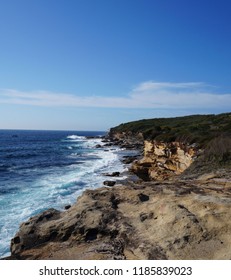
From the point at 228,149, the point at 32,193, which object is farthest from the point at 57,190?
the point at 228,149

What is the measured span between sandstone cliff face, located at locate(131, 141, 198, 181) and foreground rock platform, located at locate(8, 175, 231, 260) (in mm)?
16141

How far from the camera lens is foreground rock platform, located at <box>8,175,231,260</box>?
6.69 meters

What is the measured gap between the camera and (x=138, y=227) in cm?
780

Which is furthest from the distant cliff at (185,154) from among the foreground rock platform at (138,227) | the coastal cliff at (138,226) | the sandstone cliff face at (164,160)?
the foreground rock platform at (138,227)

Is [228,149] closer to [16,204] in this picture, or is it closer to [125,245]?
[125,245]

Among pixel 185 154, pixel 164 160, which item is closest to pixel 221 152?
pixel 185 154

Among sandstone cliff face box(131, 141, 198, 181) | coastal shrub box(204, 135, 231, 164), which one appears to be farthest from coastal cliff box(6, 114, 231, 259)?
sandstone cliff face box(131, 141, 198, 181)

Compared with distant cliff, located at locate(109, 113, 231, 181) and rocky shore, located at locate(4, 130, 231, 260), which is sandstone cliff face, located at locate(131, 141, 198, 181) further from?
rocky shore, located at locate(4, 130, 231, 260)

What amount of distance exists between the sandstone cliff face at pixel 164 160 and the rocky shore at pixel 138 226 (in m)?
15.9

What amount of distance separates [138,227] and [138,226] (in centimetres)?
5

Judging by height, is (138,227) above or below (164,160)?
above

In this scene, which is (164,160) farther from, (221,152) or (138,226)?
(138,226)
